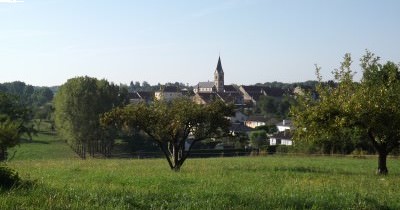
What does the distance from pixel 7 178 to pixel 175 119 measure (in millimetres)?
13455

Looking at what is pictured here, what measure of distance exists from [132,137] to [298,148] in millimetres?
28333

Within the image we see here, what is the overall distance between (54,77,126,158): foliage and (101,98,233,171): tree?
127ft

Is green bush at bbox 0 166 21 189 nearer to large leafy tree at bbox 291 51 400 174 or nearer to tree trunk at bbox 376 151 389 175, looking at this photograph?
large leafy tree at bbox 291 51 400 174

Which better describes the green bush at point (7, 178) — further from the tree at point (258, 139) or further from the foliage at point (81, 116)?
the tree at point (258, 139)

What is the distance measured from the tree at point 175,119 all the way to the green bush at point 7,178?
13.1m

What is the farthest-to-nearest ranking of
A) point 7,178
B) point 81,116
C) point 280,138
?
point 280,138, point 81,116, point 7,178

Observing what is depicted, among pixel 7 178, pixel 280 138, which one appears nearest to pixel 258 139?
pixel 280 138

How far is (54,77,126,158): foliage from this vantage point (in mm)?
62312

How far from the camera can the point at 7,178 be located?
1094 centimetres

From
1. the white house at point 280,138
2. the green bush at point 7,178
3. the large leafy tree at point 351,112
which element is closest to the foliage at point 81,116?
the white house at point 280,138

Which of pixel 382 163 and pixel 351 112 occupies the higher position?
pixel 351 112

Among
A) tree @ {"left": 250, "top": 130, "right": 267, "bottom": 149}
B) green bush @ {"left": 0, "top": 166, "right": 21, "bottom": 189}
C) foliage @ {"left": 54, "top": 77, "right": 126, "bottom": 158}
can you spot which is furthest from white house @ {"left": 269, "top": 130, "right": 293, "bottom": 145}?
green bush @ {"left": 0, "top": 166, "right": 21, "bottom": 189}

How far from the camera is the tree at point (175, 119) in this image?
24062 millimetres

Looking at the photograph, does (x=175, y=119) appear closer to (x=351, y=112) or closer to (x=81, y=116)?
(x=351, y=112)
